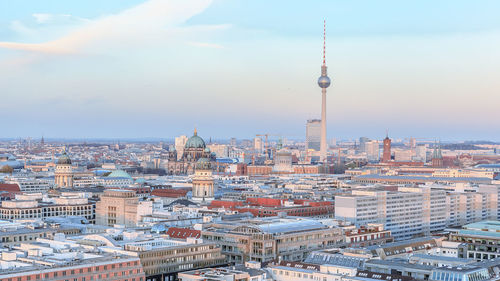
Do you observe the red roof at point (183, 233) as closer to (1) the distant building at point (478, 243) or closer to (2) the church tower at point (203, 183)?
(1) the distant building at point (478, 243)

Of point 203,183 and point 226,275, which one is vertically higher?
point 203,183

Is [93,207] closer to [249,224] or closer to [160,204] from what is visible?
[160,204]

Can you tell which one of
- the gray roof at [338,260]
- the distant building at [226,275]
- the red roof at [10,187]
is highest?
the red roof at [10,187]

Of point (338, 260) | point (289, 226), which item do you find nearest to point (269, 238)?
point (289, 226)

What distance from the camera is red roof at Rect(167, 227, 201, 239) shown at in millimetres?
86025

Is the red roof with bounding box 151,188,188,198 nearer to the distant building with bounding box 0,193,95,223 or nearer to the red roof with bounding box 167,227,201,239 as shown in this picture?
the distant building with bounding box 0,193,95,223

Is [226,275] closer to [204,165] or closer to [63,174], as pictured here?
[204,165]

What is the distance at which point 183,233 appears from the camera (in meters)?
87.0

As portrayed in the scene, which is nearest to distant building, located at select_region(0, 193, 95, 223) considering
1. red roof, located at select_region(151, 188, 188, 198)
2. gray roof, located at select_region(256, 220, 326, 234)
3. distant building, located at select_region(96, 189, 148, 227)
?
distant building, located at select_region(96, 189, 148, 227)

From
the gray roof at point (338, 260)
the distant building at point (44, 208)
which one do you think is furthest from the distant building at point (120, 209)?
the gray roof at point (338, 260)

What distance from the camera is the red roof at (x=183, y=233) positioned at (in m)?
86.0

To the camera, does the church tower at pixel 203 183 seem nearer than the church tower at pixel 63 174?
Answer: Yes

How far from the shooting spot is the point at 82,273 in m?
61.7

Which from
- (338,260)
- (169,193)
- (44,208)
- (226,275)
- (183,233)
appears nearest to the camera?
(226,275)
